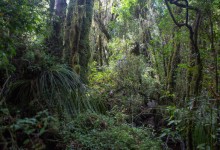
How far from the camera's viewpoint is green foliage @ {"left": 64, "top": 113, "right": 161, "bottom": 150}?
357 centimetres

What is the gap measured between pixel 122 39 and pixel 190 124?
197 inches

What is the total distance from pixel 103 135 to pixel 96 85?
9.41 feet

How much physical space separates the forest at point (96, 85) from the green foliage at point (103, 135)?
2 centimetres

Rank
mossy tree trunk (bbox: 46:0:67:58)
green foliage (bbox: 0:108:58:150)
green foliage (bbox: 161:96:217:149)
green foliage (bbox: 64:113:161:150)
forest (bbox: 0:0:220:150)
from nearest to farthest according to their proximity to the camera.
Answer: green foliage (bbox: 0:108:58:150), forest (bbox: 0:0:220:150), green foliage (bbox: 161:96:217:149), green foliage (bbox: 64:113:161:150), mossy tree trunk (bbox: 46:0:67:58)

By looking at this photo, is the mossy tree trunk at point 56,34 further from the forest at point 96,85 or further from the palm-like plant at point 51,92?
the palm-like plant at point 51,92

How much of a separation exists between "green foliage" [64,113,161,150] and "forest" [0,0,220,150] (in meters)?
0.02

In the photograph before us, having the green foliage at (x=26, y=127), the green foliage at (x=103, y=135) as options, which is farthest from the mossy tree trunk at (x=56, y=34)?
the green foliage at (x=26, y=127)

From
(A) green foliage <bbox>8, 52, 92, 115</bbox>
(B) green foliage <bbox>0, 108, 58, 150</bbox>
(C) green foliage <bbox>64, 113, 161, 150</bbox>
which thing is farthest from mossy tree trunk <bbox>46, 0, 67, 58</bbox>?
Result: (B) green foliage <bbox>0, 108, 58, 150</bbox>

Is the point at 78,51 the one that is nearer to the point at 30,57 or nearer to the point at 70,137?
the point at 30,57

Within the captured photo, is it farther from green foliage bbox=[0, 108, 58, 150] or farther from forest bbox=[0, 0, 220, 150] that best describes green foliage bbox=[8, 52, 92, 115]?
green foliage bbox=[0, 108, 58, 150]

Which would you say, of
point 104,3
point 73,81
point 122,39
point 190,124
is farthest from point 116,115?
point 104,3

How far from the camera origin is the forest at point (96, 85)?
3115 mm

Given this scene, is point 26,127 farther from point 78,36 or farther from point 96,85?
point 96,85

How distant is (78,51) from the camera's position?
5.79m
